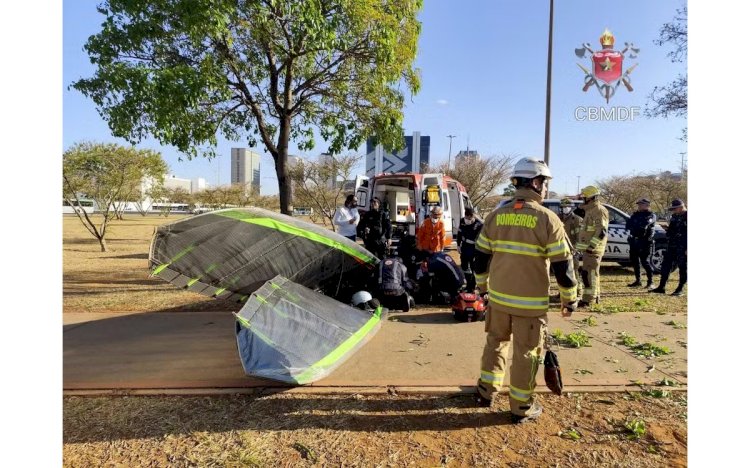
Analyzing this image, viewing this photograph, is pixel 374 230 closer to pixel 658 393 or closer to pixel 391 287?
pixel 391 287

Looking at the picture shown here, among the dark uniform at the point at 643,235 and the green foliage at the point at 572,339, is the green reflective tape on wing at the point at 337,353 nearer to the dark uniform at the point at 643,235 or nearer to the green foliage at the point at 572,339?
the green foliage at the point at 572,339

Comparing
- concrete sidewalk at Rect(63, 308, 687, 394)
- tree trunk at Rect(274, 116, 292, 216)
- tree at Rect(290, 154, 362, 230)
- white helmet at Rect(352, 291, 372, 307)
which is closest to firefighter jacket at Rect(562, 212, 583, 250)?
concrete sidewalk at Rect(63, 308, 687, 394)

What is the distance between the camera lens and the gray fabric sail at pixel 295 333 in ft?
10.8

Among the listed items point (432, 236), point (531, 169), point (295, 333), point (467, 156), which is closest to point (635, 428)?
point (531, 169)

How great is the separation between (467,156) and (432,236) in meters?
25.9

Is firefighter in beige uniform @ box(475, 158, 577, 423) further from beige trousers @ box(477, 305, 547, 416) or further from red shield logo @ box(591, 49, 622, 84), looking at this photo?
red shield logo @ box(591, 49, 622, 84)

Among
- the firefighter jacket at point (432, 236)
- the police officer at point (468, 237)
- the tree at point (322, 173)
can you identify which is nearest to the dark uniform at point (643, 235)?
the police officer at point (468, 237)

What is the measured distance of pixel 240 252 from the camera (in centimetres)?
498

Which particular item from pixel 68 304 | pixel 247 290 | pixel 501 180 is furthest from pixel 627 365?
pixel 501 180

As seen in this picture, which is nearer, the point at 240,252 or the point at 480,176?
the point at 240,252

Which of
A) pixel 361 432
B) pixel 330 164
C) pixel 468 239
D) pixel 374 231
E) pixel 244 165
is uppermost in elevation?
pixel 244 165

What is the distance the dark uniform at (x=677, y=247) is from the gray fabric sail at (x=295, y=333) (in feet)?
20.0

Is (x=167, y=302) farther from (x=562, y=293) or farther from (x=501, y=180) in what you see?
(x=501, y=180)

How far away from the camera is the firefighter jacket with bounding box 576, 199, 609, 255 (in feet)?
21.8
